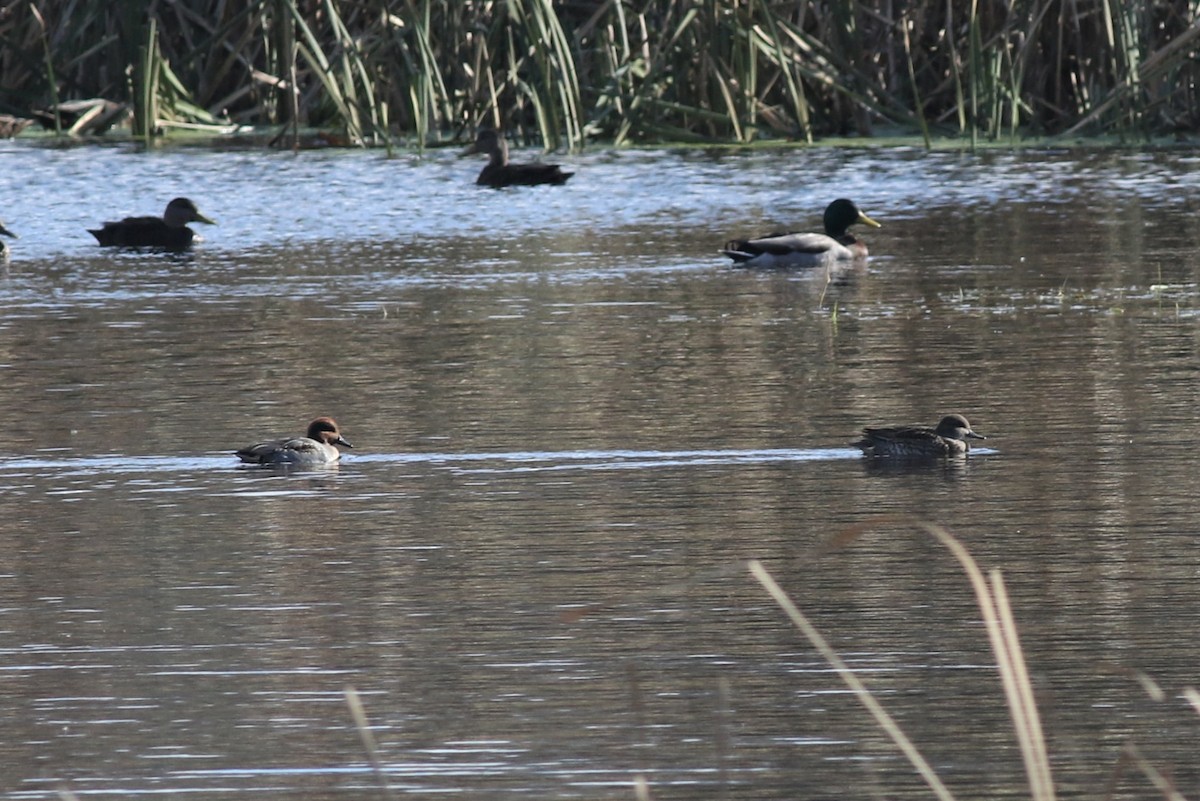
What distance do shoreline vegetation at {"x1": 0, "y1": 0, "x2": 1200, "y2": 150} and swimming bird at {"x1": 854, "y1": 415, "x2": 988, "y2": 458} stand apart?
44.2 ft

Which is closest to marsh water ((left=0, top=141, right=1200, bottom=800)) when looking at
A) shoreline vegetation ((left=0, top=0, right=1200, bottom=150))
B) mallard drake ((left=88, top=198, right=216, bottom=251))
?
mallard drake ((left=88, top=198, right=216, bottom=251))

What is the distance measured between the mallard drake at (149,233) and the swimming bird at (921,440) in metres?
10.4

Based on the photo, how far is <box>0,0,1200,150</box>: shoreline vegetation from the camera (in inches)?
948

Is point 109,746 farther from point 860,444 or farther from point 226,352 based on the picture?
point 226,352

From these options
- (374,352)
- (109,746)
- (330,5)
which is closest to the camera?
(109,746)

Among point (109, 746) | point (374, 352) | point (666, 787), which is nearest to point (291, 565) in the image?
point (109, 746)

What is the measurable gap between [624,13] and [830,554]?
18.0 m

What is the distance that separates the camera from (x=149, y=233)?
1947 centimetres

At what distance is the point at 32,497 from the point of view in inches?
375

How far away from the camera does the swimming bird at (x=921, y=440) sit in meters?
9.80

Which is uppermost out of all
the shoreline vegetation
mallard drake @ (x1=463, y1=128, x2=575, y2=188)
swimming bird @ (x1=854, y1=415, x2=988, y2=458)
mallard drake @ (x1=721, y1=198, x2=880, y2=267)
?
the shoreline vegetation

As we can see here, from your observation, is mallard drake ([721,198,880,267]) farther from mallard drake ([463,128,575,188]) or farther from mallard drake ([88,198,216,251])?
mallard drake ([463,128,575,188])

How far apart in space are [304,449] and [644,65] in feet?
52.2

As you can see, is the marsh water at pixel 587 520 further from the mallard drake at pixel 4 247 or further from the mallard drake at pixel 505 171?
the mallard drake at pixel 505 171
